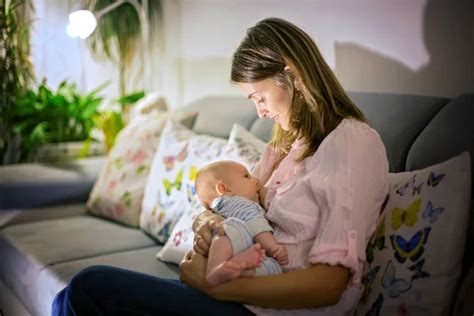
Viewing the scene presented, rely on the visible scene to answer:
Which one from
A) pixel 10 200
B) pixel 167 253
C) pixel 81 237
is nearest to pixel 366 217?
pixel 167 253

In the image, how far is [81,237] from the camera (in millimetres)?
2109

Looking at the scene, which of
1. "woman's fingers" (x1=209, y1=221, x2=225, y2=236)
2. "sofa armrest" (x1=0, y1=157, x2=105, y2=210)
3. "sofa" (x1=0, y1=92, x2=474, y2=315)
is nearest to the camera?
"woman's fingers" (x1=209, y1=221, x2=225, y2=236)

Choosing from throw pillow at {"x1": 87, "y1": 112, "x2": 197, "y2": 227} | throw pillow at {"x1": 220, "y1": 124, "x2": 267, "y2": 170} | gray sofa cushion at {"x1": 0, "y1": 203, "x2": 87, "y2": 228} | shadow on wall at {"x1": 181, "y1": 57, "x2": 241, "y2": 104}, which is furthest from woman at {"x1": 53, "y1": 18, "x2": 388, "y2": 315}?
shadow on wall at {"x1": 181, "y1": 57, "x2": 241, "y2": 104}

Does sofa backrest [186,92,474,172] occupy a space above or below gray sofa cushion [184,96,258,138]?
above

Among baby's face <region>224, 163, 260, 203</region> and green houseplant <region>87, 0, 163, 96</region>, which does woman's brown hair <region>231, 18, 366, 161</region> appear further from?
green houseplant <region>87, 0, 163, 96</region>

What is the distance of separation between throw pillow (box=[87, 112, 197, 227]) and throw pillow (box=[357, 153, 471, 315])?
45.4 inches

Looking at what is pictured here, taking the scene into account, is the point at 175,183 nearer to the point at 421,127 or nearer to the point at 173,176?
the point at 173,176

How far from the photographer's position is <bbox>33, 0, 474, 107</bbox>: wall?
1.72m

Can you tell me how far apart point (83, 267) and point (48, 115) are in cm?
134

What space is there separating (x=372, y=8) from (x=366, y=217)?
934 mm

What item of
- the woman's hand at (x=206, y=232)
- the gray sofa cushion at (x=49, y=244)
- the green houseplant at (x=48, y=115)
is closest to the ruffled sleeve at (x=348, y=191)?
the woman's hand at (x=206, y=232)

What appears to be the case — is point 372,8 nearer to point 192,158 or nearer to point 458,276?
point 192,158

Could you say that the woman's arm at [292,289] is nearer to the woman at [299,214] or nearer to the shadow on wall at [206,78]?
the woman at [299,214]

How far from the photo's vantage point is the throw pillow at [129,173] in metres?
2.28
